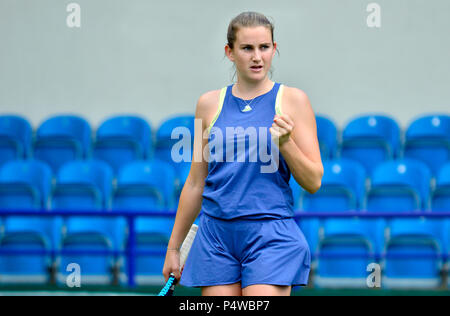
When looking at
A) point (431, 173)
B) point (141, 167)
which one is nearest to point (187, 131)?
point (141, 167)

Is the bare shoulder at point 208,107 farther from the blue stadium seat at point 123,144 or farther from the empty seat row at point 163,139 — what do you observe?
the blue stadium seat at point 123,144

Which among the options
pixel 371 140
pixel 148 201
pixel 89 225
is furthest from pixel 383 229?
pixel 89 225

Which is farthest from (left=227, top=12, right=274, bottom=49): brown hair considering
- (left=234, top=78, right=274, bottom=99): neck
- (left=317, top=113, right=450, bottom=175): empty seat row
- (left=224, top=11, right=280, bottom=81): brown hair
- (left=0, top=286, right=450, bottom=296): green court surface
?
(left=317, top=113, right=450, bottom=175): empty seat row

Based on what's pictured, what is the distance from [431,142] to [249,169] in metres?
5.33

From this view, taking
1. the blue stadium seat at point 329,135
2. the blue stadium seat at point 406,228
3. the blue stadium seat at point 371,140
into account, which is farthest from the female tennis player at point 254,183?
the blue stadium seat at point 371,140

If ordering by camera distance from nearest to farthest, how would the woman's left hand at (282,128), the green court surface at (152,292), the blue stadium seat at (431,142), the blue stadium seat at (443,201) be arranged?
1. the woman's left hand at (282,128)
2. the green court surface at (152,292)
3. the blue stadium seat at (443,201)
4. the blue stadium seat at (431,142)

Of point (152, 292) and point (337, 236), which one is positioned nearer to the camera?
point (152, 292)

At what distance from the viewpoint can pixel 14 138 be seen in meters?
7.43

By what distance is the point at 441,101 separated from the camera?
313 inches

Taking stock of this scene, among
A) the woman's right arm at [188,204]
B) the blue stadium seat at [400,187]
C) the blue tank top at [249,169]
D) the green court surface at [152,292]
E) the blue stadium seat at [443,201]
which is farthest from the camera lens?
the blue stadium seat at [400,187]

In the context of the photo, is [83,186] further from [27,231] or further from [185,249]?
[185,249]

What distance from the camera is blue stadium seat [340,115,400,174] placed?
282 inches

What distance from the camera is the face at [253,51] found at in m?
2.37

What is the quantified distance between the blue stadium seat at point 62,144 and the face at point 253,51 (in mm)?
5248
